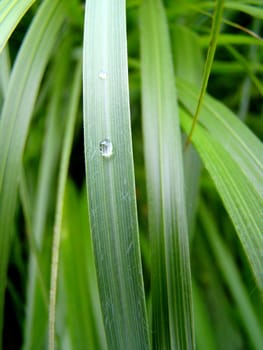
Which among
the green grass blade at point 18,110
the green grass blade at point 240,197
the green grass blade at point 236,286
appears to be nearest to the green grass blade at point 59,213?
the green grass blade at point 18,110

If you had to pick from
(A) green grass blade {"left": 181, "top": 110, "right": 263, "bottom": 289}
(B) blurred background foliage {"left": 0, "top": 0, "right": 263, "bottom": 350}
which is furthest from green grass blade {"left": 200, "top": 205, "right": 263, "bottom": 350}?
(A) green grass blade {"left": 181, "top": 110, "right": 263, "bottom": 289}

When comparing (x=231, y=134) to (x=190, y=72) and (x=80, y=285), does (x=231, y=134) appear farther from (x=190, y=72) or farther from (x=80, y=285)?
(x=80, y=285)

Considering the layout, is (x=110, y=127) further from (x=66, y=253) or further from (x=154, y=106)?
(x=66, y=253)

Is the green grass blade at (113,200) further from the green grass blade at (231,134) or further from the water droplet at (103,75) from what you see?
the green grass blade at (231,134)

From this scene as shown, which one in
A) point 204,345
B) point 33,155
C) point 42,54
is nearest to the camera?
point 42,54

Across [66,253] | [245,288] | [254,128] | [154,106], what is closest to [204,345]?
[245,288]

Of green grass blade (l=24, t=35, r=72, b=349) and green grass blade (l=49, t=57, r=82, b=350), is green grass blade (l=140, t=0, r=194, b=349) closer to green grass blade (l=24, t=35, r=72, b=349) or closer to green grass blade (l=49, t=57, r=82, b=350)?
green grass blade (l=49, t=57, r=82, b=350)
